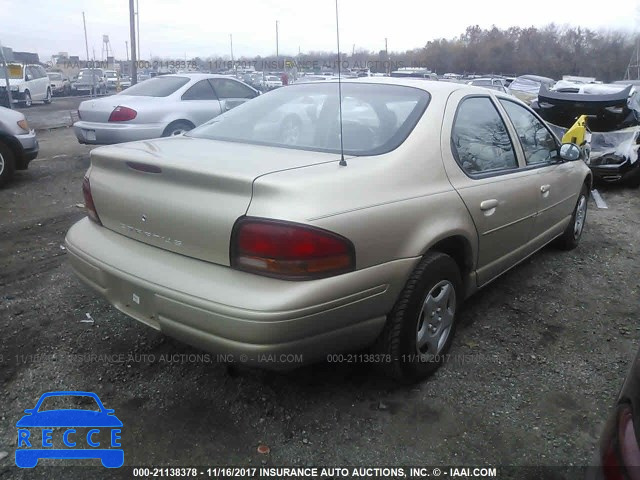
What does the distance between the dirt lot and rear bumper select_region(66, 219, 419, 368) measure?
430 millimetres

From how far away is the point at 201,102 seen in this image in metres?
8.38

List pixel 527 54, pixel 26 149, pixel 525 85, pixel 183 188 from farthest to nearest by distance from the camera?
pixel 527 54 → pixel 525 85 → pixel 26 149 → pixel 183 188

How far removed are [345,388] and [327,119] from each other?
57.8 inches

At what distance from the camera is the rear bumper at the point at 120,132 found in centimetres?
767

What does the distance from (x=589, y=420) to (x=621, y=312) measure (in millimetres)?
1465

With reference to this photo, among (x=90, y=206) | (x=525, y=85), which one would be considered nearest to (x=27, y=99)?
(x=525, y=85)

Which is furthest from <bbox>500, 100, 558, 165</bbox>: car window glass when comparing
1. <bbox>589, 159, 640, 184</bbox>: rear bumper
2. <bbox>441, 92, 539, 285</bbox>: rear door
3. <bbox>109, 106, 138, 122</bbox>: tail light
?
<bbox>109, 106, 138, 122</bbox>: tail light

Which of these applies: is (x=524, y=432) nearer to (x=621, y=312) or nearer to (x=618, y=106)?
(x=621, y=312)

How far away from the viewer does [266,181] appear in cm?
206

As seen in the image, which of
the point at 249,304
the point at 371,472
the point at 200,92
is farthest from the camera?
the point at 200,92

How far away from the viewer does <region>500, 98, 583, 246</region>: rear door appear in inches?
140

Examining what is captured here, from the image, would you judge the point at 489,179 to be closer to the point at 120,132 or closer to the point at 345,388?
the point at 345,388

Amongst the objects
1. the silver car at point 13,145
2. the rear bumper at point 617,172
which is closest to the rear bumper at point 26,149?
the silver car at point 13,145

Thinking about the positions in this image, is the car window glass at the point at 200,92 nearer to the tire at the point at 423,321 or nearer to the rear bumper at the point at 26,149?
the rear bumper at the point at 26,149
